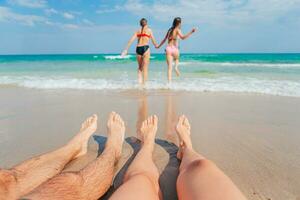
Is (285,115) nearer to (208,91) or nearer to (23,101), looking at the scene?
(208,91)

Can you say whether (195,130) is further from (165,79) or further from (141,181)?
(165,79)

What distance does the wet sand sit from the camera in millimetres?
2268

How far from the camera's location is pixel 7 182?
5.29 feet

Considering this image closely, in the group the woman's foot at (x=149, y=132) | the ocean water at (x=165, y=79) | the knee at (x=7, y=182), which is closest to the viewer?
the knee at (x=7, y=182)

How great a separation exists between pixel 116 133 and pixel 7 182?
1.44m

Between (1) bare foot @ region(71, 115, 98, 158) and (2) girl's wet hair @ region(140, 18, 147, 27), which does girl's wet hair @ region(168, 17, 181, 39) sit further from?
(1) bare foot @ region(71, 115, 98, 158)

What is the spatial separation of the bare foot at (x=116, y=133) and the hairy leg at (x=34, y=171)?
0.31 metres

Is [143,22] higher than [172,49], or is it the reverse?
[143,22]

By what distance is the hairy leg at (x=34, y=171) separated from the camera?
5.28 ft

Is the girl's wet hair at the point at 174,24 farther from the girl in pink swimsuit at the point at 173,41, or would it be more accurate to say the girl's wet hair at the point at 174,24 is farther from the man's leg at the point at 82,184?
the man's leg at the point at 82,184

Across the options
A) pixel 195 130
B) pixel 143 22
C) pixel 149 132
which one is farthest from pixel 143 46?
pixel 149 132

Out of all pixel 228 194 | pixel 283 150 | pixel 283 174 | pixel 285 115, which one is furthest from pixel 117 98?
pixel 228 194

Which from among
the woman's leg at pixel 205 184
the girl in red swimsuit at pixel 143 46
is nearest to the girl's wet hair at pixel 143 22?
the girl in red swimsuit at pixel 143 46

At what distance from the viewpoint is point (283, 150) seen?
279 centimetres
